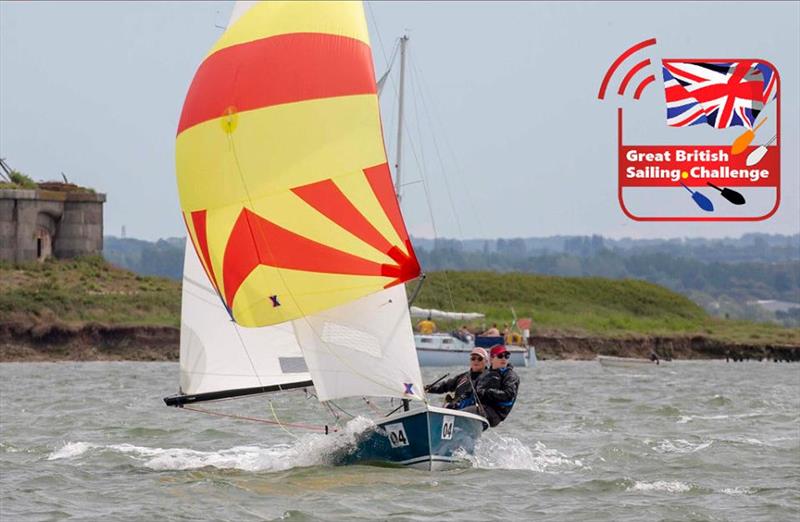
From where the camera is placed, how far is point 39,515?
15258mm

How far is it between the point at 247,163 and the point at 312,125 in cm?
85

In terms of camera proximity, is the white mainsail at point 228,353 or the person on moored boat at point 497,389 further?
the white mainsail at point 228,353

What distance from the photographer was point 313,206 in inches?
690

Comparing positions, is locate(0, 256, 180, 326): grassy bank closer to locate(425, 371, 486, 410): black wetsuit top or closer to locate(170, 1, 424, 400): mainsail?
locate(425, 371, 486, 410): black wetsuit top

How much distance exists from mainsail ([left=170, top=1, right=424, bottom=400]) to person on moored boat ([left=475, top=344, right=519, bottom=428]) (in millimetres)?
1453

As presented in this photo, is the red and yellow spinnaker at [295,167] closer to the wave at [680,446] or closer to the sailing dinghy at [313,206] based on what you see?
the sailing dinghy at [313,206]

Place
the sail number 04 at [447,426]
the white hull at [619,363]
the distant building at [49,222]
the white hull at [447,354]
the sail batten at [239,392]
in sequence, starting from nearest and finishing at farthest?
the sail number 04 at [447,426] → the sail batten at [239,392] → the white hull at [447,354] → the white hull at [619,363] → the distant building at [49,222]

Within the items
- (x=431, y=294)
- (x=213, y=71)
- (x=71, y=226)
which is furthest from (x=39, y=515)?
(x=431, y=294)

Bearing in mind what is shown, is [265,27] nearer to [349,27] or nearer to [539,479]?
[349,27]

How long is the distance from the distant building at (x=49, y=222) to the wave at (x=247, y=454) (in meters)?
42.4

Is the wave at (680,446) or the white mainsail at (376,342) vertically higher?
the white mainsail at (376,342)

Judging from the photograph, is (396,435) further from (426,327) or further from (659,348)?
(659,348)

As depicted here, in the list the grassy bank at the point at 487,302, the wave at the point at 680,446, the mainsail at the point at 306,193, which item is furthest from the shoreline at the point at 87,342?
the mainsail at the point at 306,193

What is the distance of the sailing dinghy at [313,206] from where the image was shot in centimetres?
1756
